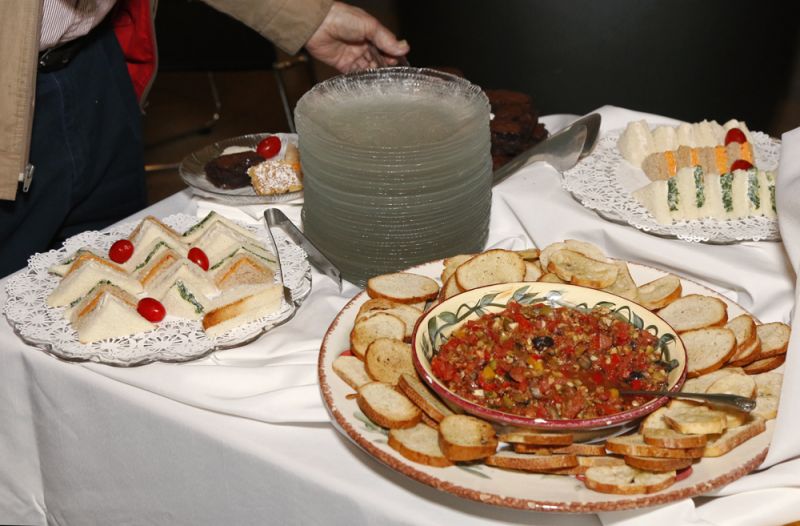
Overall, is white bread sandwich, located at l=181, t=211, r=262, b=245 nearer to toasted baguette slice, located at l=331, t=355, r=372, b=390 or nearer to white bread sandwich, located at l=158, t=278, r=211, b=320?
white bread sandwich, located at l=158, t=278, r=211, b=320

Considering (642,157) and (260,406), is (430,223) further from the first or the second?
(642,157)

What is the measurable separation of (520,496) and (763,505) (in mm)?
283

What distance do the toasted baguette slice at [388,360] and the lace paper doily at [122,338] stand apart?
0.68 feet

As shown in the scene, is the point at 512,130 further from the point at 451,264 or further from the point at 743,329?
the point at 743,329

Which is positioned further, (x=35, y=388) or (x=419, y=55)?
(x=419, y=55)

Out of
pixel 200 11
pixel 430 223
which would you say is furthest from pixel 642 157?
pixel 200 11

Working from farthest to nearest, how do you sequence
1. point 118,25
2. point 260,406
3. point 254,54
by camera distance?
1. point 254,54
2. point 118,25
3. point 260,406

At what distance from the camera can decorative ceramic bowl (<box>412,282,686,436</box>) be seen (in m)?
0.90

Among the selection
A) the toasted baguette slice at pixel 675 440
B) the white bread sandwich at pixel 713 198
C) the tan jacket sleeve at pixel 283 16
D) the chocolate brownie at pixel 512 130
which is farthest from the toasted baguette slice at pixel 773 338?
the tan jacket sleeve at pixel 283 16

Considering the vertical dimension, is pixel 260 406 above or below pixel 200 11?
above

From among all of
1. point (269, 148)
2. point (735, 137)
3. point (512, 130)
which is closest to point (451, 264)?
point (512, 130)

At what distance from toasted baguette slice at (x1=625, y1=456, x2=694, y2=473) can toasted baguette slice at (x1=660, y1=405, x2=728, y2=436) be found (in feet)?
0.10

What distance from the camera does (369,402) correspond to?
98cm

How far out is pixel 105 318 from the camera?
1160 mm
